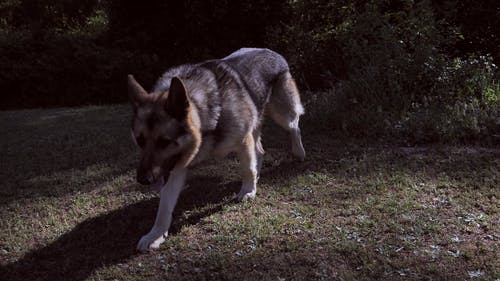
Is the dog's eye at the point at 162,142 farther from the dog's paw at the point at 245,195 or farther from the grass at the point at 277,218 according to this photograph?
the dog's paw at the point at 245,195

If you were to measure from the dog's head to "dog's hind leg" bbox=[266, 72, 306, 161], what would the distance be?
6.26 ft

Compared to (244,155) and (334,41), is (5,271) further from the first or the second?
(334,41)

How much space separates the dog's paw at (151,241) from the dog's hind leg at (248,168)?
3.26ft

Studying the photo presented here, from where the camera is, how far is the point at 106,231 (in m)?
4.14

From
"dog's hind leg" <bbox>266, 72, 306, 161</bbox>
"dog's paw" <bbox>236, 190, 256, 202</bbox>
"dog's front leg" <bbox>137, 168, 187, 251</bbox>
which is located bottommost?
"dog's paw" <bbox>236, 190, 256, 202</bbox>

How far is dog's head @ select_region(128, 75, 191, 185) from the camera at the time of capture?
3459 mm

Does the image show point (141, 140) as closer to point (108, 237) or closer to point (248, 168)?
point (108, 237)

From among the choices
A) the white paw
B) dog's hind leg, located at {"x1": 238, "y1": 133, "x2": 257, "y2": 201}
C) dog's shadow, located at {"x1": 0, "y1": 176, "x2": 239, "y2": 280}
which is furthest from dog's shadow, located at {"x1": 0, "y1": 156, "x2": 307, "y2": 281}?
the white paw

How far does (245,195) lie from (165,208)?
3.05ft

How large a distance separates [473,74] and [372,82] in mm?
1361

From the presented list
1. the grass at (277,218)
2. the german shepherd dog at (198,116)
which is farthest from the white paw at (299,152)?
the german shepherd dog at (198,116)

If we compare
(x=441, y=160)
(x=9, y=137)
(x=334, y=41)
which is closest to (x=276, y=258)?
(x=441, y=160)

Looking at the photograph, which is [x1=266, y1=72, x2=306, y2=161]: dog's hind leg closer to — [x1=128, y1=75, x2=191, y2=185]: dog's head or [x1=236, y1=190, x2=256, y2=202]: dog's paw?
[x1=236, y1=190, x2=256, y2=202]: dog's paw

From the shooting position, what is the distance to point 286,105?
17.6ft
